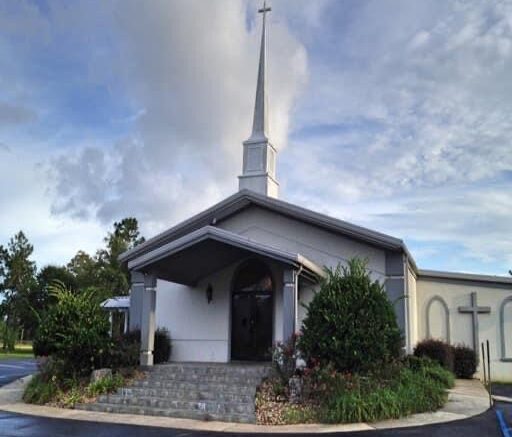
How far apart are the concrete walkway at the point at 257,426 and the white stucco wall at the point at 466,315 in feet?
18.4

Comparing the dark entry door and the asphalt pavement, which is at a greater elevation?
the dark entry door

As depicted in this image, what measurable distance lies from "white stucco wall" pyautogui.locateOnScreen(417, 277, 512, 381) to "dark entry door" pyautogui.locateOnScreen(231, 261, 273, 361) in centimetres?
601

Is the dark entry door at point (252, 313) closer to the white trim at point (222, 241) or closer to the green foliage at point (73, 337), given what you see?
the white trim at point (222, 241)

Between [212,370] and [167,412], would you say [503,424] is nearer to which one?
[167,412]

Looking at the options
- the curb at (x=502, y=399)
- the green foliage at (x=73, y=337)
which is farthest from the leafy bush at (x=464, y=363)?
the green foliage at (x=73, y=337)

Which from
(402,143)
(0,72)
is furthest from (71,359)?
(402,143)

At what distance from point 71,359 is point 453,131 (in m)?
12.4

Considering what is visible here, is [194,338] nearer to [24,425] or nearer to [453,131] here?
[24,425]

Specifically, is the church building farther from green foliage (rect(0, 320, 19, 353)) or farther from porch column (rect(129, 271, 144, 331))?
green foliage (rect(0, 320, 19, 353))

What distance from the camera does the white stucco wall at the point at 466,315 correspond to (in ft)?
62.3

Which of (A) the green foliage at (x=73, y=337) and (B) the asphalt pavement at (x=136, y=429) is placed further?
(A) the green foliage at (x=73, y=337)

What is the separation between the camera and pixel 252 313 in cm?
1711

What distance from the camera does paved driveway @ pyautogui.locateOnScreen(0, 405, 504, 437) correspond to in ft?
30.6

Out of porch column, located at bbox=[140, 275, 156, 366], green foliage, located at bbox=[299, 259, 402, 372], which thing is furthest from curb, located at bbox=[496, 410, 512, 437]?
porch column, located at bbox=[140, 275, 156, 366]
